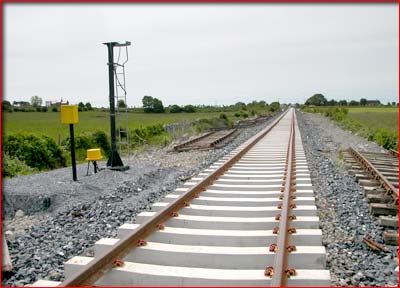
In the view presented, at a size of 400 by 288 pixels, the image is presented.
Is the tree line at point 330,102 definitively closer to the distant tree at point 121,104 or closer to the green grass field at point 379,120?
the green grass field at point 379,120

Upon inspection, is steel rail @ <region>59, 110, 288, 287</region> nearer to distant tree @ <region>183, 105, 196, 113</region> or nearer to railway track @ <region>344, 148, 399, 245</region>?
railway track @ <region>344, 148, 399, 245</region>

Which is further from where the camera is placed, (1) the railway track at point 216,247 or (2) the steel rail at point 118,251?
(1) the railway track at point 216,247

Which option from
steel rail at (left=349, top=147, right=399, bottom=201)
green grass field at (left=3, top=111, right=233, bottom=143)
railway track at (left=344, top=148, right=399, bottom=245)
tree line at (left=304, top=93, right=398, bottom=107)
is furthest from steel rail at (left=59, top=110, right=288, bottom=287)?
tree line at (left=304, top=93, right=398, bottom=107)

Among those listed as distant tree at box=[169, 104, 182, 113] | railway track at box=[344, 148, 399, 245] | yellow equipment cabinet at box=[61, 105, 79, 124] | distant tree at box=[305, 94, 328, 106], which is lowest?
railway track at box=[344, 148, 399, 245]

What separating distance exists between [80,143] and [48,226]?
→ 557 inches

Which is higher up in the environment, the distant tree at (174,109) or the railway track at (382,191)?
the distant tree at (174,109)

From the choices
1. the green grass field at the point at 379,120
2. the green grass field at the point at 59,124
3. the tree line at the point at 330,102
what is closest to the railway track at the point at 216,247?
the green grass field at the point at 59,124

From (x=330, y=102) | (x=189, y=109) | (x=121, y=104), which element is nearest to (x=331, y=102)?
(x=330, y=102)

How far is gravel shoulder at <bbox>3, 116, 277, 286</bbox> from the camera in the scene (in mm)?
4938

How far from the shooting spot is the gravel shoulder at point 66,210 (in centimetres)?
494

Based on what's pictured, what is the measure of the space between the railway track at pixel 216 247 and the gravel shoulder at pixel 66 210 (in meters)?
0.58

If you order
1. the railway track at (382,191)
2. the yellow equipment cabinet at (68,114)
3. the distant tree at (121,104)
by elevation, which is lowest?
the railway track at (382,191)

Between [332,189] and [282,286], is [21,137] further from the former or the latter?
[282,286]

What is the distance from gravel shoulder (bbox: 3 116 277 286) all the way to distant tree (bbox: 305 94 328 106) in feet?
563
